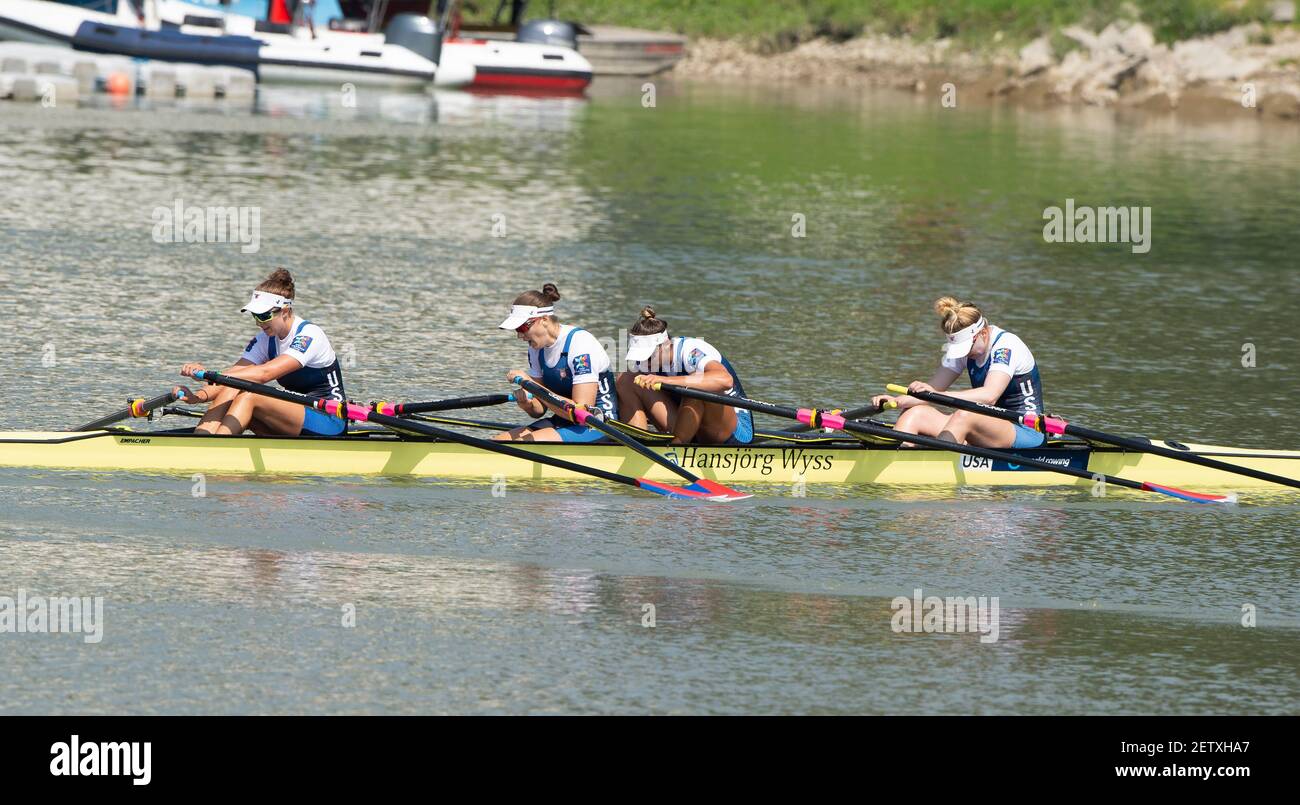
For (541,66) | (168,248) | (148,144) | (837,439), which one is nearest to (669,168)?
(148,144)

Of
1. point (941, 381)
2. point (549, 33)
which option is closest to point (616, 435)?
point (941, 381)

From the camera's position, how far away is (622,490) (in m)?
12.7

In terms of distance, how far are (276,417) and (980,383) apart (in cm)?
509

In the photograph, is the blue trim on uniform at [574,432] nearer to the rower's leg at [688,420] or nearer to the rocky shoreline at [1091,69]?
the rower's leg at [688,420]

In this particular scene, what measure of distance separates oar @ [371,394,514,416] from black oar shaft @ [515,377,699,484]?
45 cm

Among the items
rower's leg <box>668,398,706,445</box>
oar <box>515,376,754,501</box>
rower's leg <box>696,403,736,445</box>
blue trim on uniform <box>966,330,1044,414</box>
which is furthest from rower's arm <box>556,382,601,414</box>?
blue trim on uniform <box>966,330,1044,414</box>

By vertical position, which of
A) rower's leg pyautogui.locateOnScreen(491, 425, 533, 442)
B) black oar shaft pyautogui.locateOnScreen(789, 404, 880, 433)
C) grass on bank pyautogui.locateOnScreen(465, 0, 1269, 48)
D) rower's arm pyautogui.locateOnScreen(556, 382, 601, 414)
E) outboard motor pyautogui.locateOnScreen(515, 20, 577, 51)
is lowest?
rower's leg pyautogui.locateOnScreen(491, 425, 533, 442)

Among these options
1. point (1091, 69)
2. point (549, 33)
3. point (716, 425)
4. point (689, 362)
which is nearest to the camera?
point (689, 362)

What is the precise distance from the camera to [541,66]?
47.9 metres

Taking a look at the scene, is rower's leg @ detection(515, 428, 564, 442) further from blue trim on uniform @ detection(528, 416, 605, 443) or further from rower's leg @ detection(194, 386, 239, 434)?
rower's leg @ detection(194, 386, 239, 434)

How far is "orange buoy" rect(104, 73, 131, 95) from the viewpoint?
137ft

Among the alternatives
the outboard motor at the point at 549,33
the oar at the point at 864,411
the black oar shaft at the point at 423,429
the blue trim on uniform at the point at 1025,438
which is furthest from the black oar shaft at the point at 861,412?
the outboard motor at the point at 549,33

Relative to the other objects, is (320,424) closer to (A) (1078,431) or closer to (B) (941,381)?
(B) (941,381)

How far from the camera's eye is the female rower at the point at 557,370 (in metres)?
12.3
